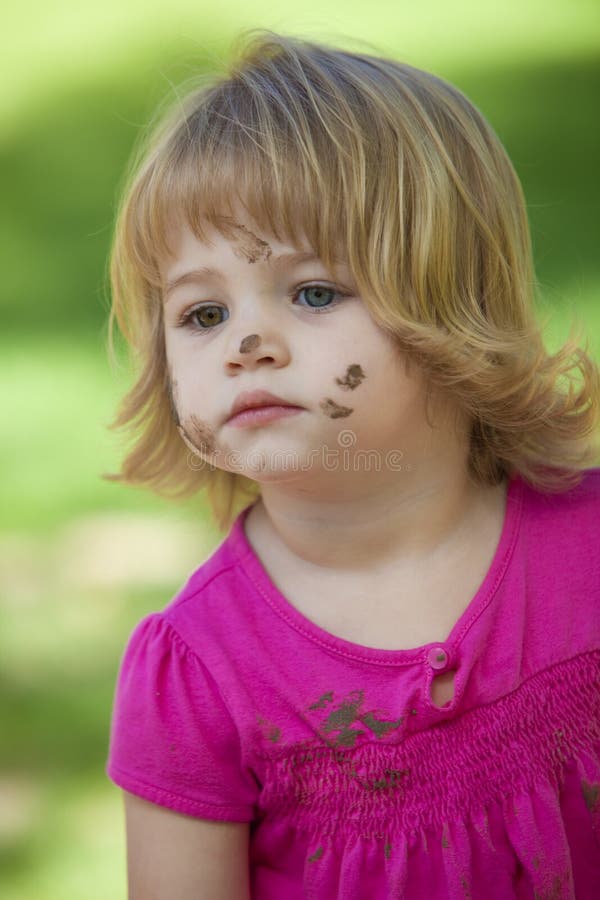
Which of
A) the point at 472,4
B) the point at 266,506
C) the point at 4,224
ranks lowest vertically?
the point at 266,506

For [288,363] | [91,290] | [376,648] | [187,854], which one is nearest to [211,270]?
[288,363]

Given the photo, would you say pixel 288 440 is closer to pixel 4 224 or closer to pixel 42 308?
pixel 42 308

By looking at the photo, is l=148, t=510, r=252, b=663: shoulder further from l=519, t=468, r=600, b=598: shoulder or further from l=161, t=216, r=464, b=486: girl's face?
l=519, t=468, r=600, b=598: shoulder

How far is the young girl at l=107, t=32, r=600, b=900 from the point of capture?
56.9 inches

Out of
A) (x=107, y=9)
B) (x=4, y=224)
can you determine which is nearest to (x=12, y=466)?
(x=4, y=224)

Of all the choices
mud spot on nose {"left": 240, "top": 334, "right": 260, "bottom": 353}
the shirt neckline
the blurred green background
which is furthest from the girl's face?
the blurred green background

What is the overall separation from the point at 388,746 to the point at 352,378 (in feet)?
1.55

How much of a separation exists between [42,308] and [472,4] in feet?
6.35

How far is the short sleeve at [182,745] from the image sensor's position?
1.53 metres

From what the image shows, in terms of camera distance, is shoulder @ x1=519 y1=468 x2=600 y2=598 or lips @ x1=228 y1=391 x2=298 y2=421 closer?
lips @ x1=228 y1=391 x2=298 y2=421

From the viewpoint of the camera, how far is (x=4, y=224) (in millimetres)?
3730

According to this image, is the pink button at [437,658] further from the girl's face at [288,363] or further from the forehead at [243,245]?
the forehead at [243,245]

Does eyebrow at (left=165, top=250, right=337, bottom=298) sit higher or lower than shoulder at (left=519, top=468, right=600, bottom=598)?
higher

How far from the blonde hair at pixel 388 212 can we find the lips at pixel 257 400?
157 millimetres
